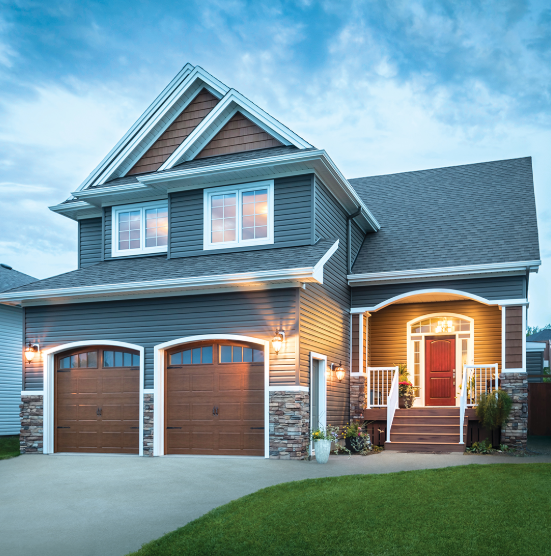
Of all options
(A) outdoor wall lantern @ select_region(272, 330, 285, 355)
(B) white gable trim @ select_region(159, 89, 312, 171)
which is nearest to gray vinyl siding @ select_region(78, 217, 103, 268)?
(B) white gable trim @ select_region(159, 89, 312, 171)

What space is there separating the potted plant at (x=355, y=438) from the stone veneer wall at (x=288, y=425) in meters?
1.82

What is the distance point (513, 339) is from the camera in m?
13.4

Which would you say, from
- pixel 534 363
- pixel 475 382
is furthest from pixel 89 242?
pixel 534 363

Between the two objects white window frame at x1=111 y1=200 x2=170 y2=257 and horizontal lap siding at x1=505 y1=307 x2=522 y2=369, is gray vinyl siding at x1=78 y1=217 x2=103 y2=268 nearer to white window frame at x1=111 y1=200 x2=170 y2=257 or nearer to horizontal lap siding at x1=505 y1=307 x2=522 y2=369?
white window frame at x1=111 y1=200 x2=170 y2=257

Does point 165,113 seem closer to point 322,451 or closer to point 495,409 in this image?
point 322,451

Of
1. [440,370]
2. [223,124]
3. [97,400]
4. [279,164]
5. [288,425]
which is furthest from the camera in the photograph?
[440,370]

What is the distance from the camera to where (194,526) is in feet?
21.4

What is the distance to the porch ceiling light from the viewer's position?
14.0 m

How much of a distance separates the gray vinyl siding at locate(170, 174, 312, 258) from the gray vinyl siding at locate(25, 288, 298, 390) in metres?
1.55

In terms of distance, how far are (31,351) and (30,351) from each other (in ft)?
0.08

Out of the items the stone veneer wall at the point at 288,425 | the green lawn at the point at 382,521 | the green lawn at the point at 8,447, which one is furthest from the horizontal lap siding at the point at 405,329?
the green lawn at the point at 8,447

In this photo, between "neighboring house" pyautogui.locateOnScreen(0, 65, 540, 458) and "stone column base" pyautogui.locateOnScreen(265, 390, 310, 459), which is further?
"neighboring house" pyautogui.locateOnScreen(0, 65, 540, 458)

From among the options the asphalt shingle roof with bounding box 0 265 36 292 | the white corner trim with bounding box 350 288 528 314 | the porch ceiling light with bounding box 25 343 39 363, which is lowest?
the porch ceiling light with bounding box 25 343 39 363

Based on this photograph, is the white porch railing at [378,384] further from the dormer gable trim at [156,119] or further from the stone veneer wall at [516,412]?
the dormer gable trim at [156,119]
